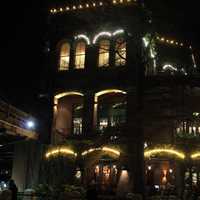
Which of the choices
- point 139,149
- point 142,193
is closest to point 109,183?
point 142,193

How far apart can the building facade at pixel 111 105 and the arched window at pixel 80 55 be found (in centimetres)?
8

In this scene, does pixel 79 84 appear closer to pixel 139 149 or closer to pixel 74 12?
pixel 74 12

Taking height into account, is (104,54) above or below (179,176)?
above

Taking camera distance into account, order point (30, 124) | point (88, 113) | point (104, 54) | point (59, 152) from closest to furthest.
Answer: point (30, 124), point (59, 152), point (88, 113), point (104, 54)

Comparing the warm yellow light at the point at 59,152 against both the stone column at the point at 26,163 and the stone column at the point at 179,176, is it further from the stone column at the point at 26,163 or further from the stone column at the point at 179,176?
the stone column at the point at 179,176

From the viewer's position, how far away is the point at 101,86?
31453 millimetres

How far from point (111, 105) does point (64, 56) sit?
579 cm

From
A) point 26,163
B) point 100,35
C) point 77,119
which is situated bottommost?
point 26,163

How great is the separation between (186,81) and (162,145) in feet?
16.9

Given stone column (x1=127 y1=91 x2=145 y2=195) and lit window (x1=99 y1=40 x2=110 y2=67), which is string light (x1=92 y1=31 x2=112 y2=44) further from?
stone column (x1=127 y1=91 x2=145 y2=195)

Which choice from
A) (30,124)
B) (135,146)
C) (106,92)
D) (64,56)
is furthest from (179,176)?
(64,56)

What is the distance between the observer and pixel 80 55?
109ft

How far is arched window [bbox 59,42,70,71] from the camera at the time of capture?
33656 millimetres

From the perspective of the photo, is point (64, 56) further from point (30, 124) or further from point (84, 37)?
point (30, 124)
